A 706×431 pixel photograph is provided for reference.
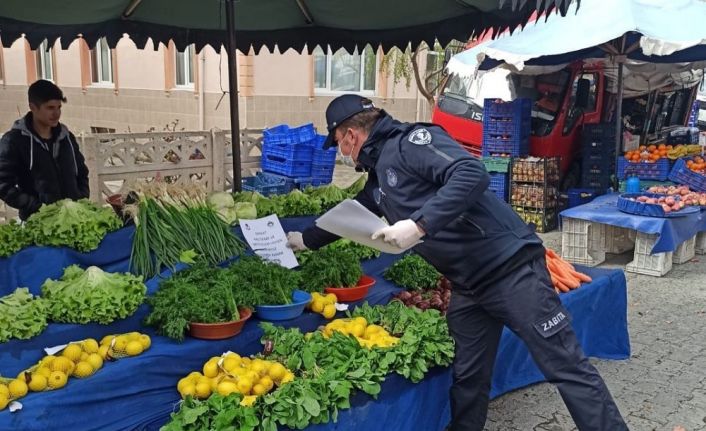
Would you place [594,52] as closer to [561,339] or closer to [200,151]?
[200,151]

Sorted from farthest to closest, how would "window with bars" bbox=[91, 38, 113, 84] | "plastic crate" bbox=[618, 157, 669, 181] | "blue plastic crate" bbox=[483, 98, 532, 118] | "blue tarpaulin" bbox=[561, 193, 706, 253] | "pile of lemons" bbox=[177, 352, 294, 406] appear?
"window with bars" bbox=[91, 38, 113, 84] < "blue plastic crate" bbox=[483, 98, 532, 118] < "plastic crate" bbox=[618, 157, 669, 181] < "blue tarpaulin" bbox=[561, 193, 706, 253] < "pile of lemons" bbox=[177, 352, 294, 406]

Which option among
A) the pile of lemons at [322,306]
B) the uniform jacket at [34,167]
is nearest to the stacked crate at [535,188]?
the pile of lemons at [322,306]

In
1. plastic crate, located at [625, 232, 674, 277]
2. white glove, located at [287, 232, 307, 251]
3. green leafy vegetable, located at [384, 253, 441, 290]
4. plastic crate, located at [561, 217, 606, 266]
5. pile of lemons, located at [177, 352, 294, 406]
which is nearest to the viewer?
pile of lemons, located at [177, 352, 294, 406]

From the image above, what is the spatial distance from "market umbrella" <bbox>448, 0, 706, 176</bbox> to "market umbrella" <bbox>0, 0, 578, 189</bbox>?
8.52ft

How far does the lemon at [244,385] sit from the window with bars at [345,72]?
1384 cm

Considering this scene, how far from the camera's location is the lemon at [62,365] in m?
2.61

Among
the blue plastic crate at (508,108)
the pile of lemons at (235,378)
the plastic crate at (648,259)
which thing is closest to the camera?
the pile of lemons at (235,378)

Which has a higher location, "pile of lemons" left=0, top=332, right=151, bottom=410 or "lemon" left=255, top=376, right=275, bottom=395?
"pile of lemons" left=0, top=332, right=151, bottom=410

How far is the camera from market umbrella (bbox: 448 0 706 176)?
727 centimetres

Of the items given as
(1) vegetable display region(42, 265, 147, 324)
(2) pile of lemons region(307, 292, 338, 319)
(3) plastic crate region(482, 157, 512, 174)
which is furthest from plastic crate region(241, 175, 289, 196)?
(1) vegetable display region(42, 265, 147, 324)

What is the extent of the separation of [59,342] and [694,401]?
395 centimetres

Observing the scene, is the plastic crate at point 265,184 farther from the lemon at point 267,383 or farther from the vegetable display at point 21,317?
the lemon at point 267,383

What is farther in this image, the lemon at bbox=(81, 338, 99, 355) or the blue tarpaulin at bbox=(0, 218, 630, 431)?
the lemon at bbox=(81, 338, 99, 355)

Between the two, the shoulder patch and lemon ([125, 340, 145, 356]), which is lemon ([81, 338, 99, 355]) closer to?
lemon ([125, 340, 145, 356])
